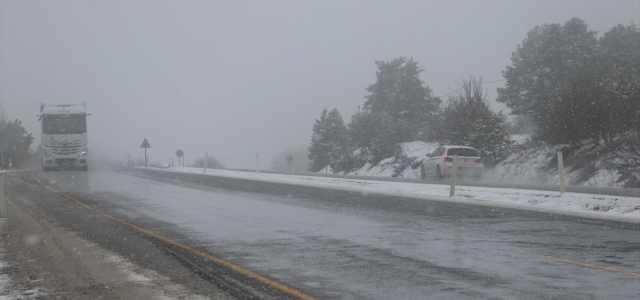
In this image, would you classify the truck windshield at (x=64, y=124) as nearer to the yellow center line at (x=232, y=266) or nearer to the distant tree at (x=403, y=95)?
the yellow center line at (x=232, y=266)

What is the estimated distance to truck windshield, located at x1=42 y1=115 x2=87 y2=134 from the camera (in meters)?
38.6

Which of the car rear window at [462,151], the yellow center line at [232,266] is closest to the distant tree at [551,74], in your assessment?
the car rear window at [462,151]

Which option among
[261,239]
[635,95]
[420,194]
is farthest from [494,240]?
[635,95]

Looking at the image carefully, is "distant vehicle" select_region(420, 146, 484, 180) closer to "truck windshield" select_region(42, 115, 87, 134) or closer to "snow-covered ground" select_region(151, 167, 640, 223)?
"snow-covered ground" select_region(151, 167, 640, 223)

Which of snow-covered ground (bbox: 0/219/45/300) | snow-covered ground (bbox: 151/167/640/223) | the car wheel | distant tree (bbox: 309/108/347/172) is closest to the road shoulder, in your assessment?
snow-covered ground (bbox: 0/219/45/300)

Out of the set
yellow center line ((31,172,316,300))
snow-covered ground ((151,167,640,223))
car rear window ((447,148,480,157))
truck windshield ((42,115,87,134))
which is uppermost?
truck windshield ((42,115,87,134))

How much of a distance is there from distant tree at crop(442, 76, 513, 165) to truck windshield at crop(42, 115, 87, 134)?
77.7 feet

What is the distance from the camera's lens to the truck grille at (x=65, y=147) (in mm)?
39094

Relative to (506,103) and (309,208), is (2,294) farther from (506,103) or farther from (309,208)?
(506,103)

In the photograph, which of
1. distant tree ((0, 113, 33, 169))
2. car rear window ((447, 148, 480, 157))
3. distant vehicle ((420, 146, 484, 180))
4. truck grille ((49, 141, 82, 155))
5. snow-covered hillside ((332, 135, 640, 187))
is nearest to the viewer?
distant vehicle ((420, 146, 484, 180))

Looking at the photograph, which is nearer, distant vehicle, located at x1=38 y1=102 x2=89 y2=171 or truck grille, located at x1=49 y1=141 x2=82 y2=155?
distant vehicle, located at x1=38 y1=102 x2=89 y2=171

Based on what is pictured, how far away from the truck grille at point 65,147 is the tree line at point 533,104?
73.3ft

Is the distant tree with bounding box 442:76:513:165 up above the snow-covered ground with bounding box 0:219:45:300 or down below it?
above

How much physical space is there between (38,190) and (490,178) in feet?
80.2
